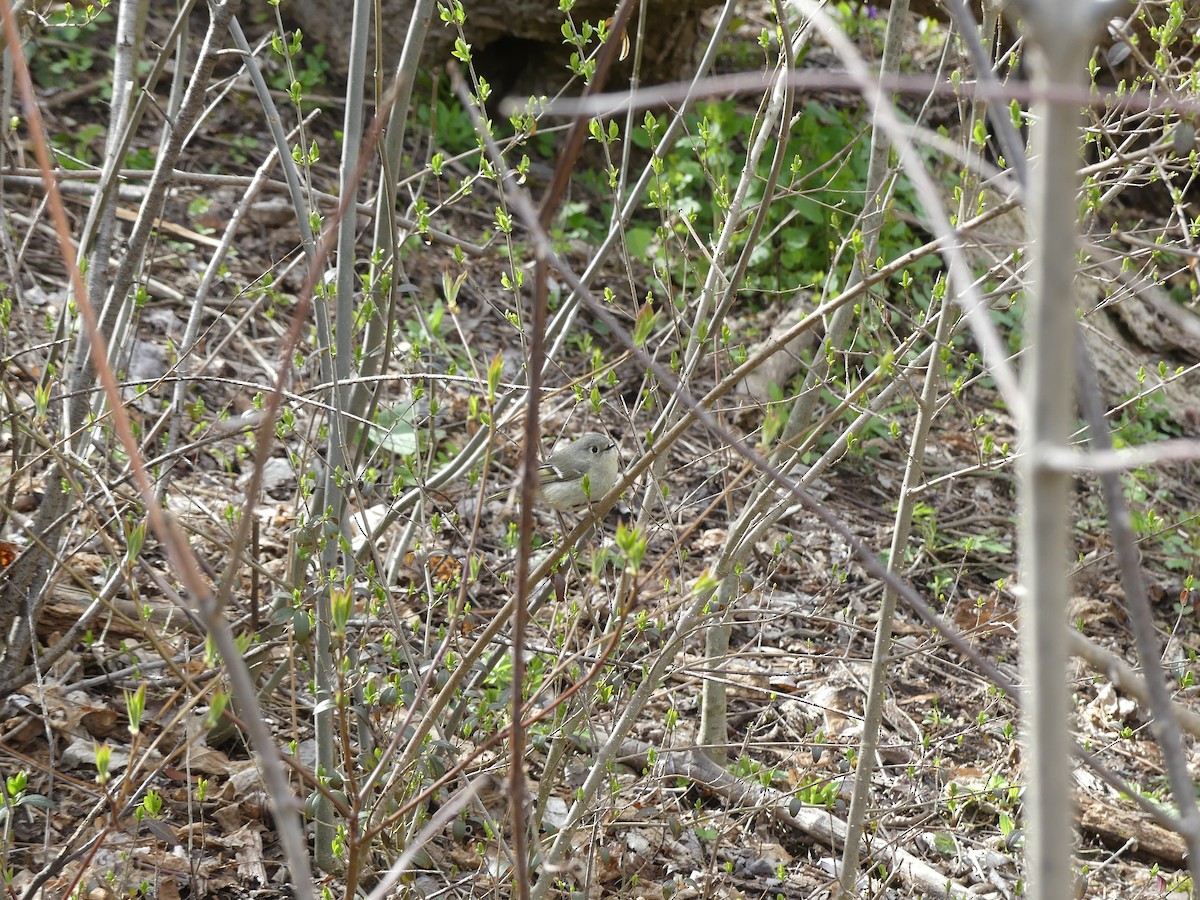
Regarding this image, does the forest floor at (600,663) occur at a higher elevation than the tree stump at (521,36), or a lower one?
lower

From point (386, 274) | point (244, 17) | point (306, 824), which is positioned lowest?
point (306, 824)

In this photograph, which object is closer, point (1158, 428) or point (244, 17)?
point (1158, 428)

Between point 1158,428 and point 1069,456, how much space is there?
6642mm

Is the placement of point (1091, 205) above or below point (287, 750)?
above

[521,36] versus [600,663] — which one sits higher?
[521,36]

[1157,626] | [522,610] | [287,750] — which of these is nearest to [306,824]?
[287,750]

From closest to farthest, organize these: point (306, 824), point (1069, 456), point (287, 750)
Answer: point (1069, 456) < point (306, 824) < point (287, 750)

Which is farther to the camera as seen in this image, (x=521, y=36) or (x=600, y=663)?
(x=521, y=36)

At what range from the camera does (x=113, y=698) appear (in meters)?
3.59

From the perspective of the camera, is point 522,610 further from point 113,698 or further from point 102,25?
point 102,25

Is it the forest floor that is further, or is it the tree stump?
the tree stump

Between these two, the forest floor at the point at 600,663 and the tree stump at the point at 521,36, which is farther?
the tree stump at the point at 521,36

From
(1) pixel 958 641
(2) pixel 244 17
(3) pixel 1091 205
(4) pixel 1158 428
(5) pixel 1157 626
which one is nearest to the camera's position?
(1) pixel 958 641

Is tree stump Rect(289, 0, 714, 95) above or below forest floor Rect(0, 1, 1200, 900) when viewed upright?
above
